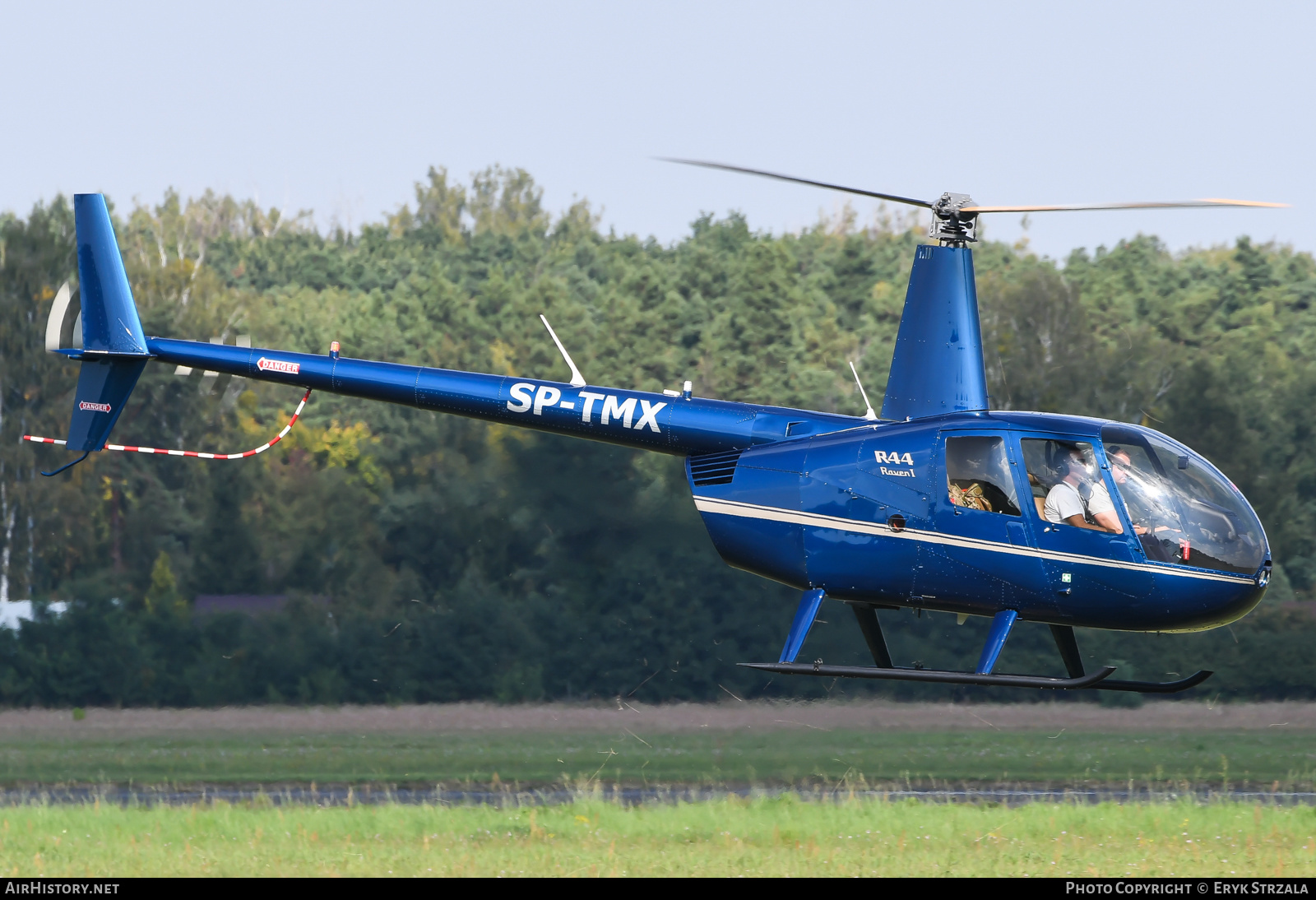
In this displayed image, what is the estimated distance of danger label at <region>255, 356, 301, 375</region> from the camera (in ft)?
49.6

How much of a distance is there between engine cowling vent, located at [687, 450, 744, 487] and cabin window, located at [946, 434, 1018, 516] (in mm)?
2020

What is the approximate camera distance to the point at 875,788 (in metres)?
22.1

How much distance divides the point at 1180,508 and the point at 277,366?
8705 mm

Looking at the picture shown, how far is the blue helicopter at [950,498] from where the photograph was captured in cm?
1175

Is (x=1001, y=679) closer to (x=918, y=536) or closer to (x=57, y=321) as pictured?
(x=918, y=536)

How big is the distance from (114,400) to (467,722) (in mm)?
13519

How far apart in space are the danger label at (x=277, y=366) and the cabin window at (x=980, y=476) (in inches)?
263

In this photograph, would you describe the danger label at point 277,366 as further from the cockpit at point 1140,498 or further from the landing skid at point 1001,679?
the cockpit at point 1140,498

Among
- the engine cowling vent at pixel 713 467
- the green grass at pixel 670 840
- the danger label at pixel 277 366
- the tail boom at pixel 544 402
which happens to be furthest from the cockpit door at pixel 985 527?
the danger label at pixel 277 366

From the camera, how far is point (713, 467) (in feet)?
44.2

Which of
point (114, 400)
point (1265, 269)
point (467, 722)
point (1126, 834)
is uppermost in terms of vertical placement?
point (1265, 269)
